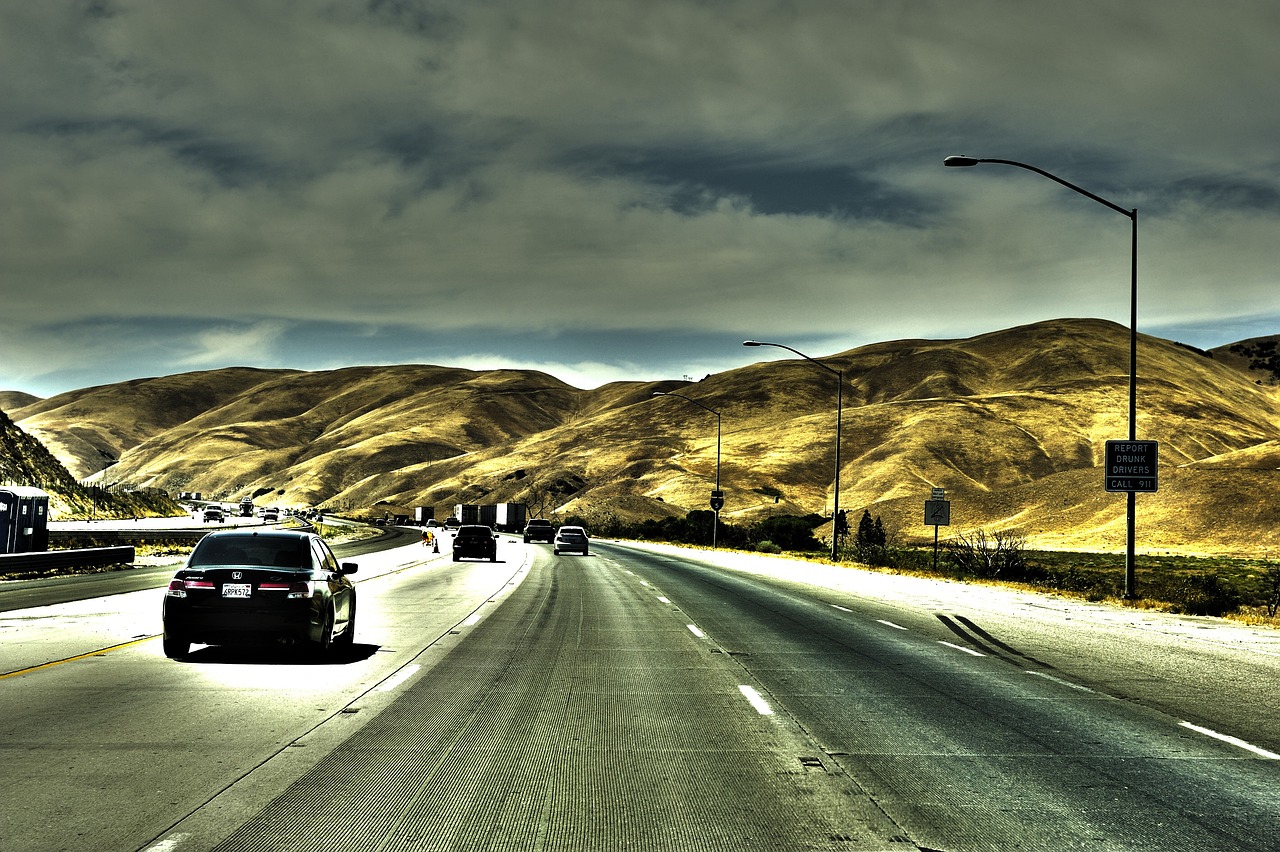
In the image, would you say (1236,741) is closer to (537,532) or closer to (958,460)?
(537,532)

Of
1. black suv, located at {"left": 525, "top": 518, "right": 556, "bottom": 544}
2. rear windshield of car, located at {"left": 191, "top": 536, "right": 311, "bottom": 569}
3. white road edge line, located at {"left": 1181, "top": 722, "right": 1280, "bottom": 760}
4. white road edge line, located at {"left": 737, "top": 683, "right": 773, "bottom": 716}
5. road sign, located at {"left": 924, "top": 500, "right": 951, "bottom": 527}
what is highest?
road sign, located at {"left": 924, "top": 500, "right": 951, "bottom": 527}

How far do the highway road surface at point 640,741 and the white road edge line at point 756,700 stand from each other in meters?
0.05

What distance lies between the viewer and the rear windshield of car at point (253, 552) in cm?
1284

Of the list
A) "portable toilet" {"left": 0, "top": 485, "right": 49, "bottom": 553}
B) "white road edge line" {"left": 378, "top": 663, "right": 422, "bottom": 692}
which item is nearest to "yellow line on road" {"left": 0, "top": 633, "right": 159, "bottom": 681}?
"white road edge line" {"left": 378, "top": 663, "right": 422, "bottom": 692}

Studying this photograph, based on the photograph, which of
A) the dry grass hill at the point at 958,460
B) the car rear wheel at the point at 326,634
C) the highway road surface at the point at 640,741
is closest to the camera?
the highway road surface at the point at 640,741

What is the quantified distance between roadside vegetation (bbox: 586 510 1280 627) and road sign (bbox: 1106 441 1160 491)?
2574mm

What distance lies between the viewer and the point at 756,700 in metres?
10.5

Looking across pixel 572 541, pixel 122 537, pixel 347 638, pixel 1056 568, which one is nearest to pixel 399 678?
pixel 347 638

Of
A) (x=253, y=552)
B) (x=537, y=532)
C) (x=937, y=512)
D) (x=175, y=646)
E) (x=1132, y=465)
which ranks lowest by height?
(x=537, y=532)

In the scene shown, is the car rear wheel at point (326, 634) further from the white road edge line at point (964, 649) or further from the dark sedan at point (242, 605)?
the white road edge line at point (964, 649)

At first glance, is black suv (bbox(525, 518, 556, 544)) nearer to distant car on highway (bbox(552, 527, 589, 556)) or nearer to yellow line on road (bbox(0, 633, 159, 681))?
distant car on highway (bbox(552, 527, 589, 556))

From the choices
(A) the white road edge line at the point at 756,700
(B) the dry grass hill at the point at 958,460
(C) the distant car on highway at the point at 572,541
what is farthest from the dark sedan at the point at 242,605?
(B) the dry grass hill at the point at 958,460

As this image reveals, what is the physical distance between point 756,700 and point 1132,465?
678 inches

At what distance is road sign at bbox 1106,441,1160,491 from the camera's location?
24.4 meters
